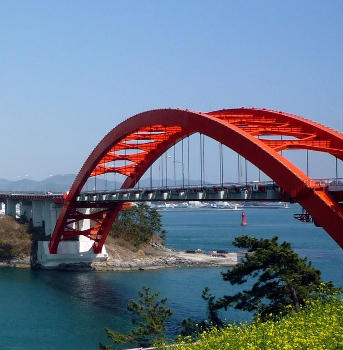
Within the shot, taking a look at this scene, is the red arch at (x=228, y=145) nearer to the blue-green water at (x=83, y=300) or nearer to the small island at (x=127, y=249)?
the small island at (x=127, y=249)

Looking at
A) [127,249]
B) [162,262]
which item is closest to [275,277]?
[162,262]

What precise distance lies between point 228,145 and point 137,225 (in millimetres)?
35850

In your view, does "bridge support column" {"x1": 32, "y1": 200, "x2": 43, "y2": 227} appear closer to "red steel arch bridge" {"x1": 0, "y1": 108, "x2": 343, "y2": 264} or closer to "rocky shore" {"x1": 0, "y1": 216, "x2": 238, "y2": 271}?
"rocky shore" {"x1": 0, "y1": 216, "x2": 238, "y2": 271}

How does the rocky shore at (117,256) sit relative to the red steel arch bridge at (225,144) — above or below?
below

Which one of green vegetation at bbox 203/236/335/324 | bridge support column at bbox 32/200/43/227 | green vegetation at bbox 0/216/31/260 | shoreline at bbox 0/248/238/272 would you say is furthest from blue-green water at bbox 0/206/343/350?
bridge support column at bbox 32/200/43/227

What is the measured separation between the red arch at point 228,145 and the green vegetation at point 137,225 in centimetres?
694

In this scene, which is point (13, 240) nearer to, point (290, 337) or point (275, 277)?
point (275, 277)

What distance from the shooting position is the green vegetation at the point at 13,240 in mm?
56763

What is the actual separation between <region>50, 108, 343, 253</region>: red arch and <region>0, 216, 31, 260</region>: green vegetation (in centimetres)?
360

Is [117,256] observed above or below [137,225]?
below

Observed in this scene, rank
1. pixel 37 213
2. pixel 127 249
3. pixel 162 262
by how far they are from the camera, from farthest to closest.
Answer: pixel 37 213 < pixel 127 249 < pixel 162 262

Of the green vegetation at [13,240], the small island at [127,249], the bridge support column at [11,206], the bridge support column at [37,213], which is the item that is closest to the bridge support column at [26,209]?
the bridge support column at [11,206]

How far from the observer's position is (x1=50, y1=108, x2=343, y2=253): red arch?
80.0 feet

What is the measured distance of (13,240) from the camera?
57.9 m
